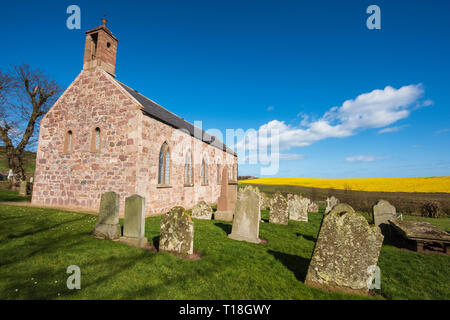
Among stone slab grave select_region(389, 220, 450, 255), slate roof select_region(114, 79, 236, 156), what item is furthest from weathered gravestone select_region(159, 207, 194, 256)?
stone slab grave select_region(389, 220, 450, 255)

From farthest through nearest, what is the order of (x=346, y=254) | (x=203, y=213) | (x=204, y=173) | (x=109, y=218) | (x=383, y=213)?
(x=204, y=173) → (x=203, y=213) → (x=383, y=213) → (x=109, y=218) → (x=346, y=254)

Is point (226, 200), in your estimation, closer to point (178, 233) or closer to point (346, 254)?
point (178, 233)

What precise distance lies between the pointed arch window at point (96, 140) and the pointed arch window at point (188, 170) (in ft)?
18.8

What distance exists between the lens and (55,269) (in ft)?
14.9

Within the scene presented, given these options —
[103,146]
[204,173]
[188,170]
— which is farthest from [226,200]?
[204,173]

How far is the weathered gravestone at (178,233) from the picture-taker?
5.88 metres

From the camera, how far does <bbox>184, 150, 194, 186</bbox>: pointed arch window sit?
15539 millimetres

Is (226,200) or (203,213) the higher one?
(226,200)

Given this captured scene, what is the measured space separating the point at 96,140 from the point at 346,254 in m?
13.0

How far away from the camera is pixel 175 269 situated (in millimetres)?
A: 4883

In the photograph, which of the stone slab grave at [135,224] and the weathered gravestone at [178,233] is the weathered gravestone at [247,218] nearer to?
the weathered gravestone at [178,233]

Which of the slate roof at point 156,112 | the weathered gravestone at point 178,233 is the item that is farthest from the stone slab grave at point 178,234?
the slate roof at point 156,112

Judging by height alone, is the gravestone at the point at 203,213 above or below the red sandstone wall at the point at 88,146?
below
